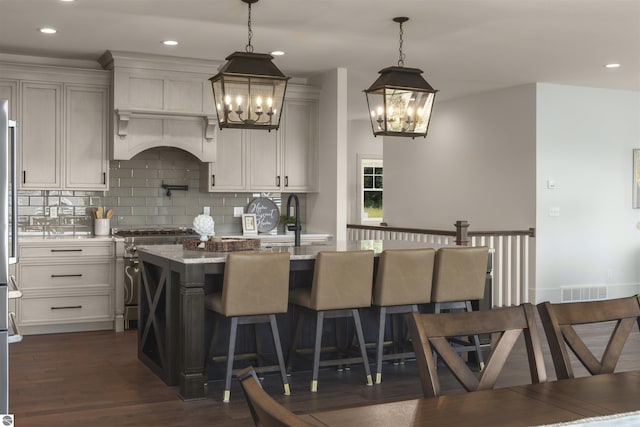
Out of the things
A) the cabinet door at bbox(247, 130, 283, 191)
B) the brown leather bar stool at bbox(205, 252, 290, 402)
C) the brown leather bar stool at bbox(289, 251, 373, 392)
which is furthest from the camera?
the cabinet door at bbox(247, 130, 283, 191)

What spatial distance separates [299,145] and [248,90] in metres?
3.22

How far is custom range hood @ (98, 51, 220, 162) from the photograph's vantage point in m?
6.75

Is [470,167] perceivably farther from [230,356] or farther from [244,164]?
[230,356]

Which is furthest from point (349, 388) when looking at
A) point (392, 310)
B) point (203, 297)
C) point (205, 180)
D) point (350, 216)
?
point (350, 216)

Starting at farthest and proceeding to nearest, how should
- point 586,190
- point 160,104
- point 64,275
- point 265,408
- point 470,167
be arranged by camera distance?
point 470,167
point 586,190
point 160,104
point 64,275
point 265,408

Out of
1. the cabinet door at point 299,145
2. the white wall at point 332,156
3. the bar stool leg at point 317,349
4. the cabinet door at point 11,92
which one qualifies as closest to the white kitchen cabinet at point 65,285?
the cabinet door at point 11,92

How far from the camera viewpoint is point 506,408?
1854 mm

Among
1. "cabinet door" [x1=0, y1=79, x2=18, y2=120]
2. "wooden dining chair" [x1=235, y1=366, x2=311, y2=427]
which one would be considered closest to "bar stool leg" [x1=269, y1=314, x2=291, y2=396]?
"wooden dining chair" [x1=235, y1=366, x2=311, y2=427]

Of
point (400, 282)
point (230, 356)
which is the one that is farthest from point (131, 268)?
point (400, 282)

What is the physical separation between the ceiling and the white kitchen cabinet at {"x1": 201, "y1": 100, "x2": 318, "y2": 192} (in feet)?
1.77

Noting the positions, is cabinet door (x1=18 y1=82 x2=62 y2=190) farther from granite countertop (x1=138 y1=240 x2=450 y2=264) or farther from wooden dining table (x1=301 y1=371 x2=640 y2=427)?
wooden dining table (x1=301 y1=371 x2=640 y2=427)

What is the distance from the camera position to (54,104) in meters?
6.80

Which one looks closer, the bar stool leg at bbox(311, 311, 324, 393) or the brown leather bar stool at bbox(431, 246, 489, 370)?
the bar stool leg at bbox(311, 311, 324, 393)

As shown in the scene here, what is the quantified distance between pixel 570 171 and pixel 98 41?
541 centimetres
